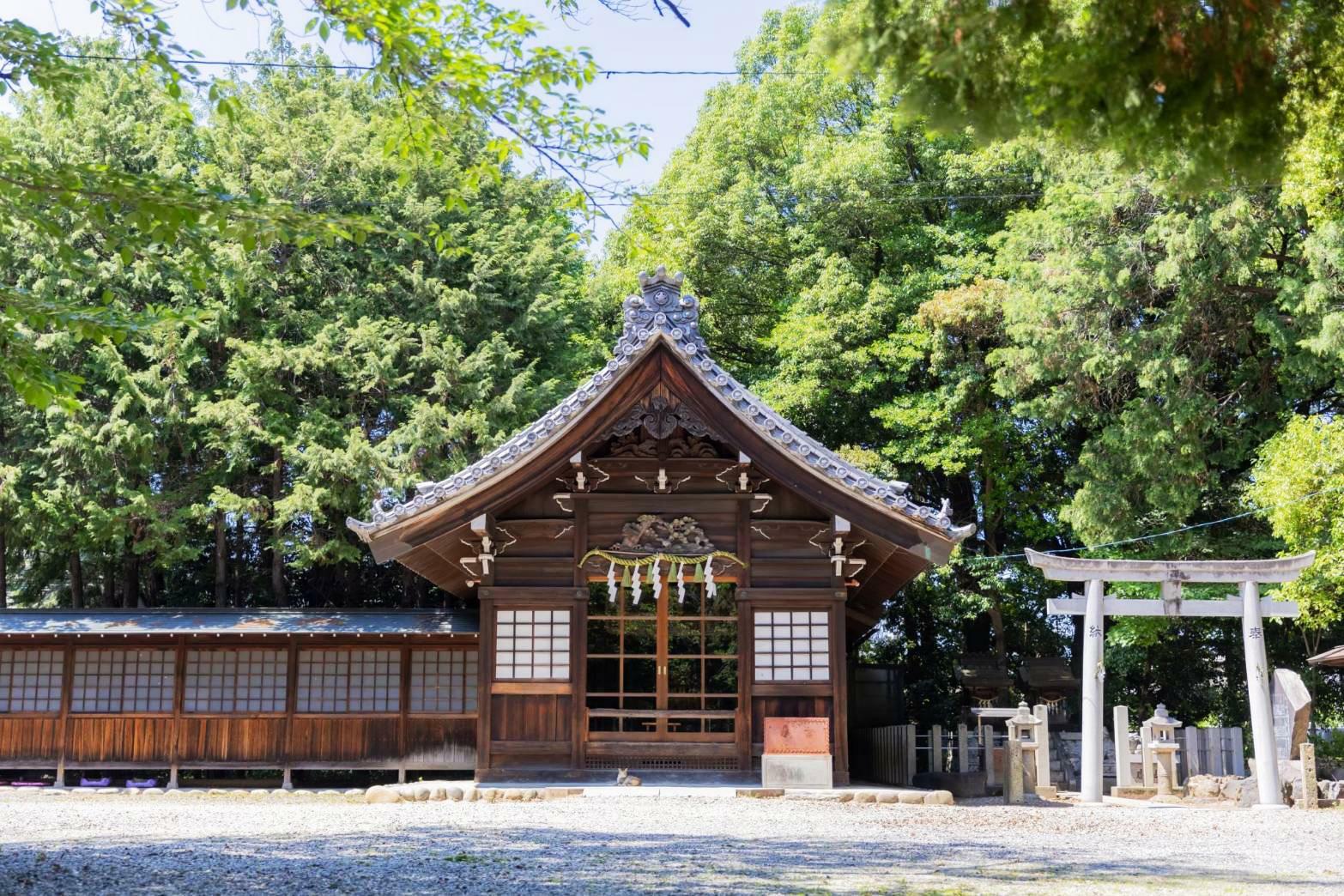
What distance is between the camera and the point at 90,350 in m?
21.9

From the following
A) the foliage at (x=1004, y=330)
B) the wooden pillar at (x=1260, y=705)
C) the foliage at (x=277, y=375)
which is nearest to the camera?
the wooden pillar at (x=1260, y=705)

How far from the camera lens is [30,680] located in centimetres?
1742

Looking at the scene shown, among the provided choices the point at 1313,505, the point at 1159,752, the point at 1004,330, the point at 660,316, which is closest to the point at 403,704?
the point at 660,316

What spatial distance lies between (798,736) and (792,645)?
1.51m

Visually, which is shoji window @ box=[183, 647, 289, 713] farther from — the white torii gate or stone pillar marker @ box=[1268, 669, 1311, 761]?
stone pillar marker @ box=[1268, 669, 1311, 761]

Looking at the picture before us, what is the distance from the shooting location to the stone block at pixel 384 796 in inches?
494

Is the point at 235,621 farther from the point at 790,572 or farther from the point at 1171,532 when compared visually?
the point at 1171,532

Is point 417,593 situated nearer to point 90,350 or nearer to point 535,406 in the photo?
point 535,406

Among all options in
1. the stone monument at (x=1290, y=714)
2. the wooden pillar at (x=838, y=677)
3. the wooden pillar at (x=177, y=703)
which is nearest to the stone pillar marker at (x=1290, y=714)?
the stone monument at (x=1290, y=714)

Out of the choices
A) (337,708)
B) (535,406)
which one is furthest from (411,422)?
(337,708)

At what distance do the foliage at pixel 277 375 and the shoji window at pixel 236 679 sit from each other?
127 inches

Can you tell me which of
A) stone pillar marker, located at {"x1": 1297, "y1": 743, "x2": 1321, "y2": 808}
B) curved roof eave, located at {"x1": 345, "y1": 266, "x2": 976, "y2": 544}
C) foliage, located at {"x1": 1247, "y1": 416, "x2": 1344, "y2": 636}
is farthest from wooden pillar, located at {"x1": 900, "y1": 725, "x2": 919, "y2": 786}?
foliage, located at {"x1": 1247, "y1": 416, "x2": 1344, "y2": 636}

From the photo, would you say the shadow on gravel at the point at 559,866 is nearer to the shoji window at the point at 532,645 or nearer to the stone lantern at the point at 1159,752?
the shoji window at the point at 532,645

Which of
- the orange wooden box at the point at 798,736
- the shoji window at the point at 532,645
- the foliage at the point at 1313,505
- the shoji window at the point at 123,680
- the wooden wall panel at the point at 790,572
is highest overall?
the foliage at the point at 1313,505
